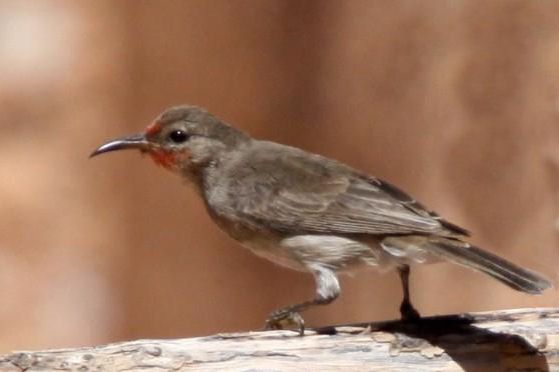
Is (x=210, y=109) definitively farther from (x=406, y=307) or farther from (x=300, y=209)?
(x=406, y=307)

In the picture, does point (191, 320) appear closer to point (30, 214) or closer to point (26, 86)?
point (30, 214)

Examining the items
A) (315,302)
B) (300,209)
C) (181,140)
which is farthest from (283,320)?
(181,140)

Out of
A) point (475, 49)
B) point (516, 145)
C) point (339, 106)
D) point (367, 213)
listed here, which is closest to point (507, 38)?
point (475, 49)

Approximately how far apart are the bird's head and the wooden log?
124 centimetres

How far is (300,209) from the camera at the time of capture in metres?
4.81

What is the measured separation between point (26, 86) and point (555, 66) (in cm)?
314

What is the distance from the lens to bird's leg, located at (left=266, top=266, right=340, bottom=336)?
458cm

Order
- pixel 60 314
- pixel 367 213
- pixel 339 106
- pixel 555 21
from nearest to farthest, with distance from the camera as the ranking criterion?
1. pixel 367 213
2. pixel 555 21
3. pixel 339 106
4. pixel 60 314

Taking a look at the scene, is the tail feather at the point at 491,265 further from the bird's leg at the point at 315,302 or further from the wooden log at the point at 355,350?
the bird's leg at the point at 315,302

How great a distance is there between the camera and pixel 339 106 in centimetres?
678

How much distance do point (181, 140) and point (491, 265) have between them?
1.63 metres

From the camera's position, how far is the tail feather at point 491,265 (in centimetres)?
405

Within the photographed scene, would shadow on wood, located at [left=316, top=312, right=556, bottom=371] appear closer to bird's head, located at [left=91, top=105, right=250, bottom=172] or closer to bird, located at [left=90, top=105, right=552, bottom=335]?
bird, located at [left=90, top=105, right=552, bottom=335]

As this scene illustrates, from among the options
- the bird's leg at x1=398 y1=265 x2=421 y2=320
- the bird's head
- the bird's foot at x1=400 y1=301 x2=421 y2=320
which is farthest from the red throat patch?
the bird's foot at x1=400 y1=301 x2=421 y2=320
